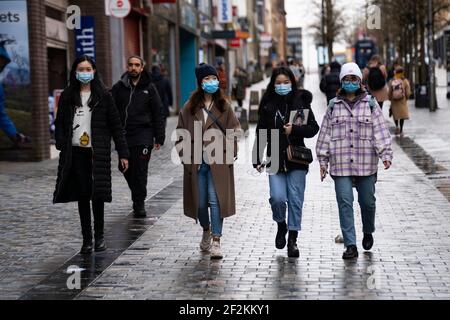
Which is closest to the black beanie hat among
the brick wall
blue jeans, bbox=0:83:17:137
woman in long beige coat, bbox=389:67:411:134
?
the brick wall

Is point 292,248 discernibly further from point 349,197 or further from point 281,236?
point 349,197

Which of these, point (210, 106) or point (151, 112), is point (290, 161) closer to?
point (210, 106)

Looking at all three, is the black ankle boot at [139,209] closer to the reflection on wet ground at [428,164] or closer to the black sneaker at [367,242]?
the black sneaker at [367,242]

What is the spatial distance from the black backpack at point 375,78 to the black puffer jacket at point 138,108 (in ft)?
34.4

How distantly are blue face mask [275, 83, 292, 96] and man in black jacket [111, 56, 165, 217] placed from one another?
2794 mm

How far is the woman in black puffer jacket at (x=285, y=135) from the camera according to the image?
880cm

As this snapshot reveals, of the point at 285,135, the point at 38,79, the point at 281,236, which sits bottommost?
the point at 281,236

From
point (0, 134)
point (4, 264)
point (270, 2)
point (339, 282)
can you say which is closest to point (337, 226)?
point (339, 282)

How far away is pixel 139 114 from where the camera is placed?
37.6ft

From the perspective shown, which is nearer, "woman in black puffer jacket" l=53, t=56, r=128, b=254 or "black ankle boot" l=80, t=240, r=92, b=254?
"woman in black puffer jacket" l=53, t=56, r=128, b=254

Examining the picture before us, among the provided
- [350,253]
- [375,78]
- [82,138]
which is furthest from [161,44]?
[350,253]

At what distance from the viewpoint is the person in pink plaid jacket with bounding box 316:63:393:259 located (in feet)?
28.5

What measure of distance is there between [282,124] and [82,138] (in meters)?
1.80

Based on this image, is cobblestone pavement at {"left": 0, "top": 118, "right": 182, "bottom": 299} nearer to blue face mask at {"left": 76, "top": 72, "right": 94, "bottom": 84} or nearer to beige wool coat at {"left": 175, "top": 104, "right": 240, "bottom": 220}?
beige wool coat at {"left": 175, "top": 104, "right": 240, "bottom": 220}
